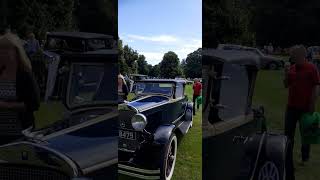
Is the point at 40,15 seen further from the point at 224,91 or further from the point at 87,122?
the point at 224,91

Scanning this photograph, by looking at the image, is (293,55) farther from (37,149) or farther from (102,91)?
(37,149)

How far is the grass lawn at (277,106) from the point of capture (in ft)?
11.1

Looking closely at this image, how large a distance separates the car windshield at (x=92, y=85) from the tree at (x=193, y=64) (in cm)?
61

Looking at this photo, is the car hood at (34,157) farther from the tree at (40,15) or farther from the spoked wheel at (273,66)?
the spoked wheel at (273,66)

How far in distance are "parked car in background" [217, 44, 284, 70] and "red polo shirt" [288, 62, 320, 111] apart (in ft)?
0.37

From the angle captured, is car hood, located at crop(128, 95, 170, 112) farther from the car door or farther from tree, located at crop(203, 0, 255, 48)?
tree, located at crop(203, 0, 255, 48)

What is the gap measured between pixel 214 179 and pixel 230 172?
14 centimetres

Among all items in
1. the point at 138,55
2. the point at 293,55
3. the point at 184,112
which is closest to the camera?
the point at 293,55

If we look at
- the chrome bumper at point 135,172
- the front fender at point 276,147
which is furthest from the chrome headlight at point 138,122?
the front fender at point 276,147

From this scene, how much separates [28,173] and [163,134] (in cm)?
128

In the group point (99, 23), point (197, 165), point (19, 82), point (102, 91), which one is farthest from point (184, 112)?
point (19, 82)

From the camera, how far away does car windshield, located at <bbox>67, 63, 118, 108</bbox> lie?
12.0 ft

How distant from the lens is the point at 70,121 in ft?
12.1

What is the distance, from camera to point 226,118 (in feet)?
11.6
